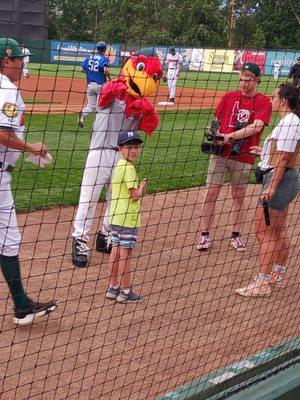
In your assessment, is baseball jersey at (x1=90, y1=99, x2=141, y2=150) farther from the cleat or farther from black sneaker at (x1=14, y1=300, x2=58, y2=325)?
black sneaker at (x1=14, y1=300, x2=58, y2=325)

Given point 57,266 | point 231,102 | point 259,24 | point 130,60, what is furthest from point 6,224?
point 259,24

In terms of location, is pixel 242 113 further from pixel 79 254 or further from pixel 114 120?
pixel 79 254

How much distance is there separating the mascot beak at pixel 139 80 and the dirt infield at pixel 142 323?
4.75 feet

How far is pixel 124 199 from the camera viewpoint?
4156mm

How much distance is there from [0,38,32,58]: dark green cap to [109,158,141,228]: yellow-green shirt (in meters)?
1.07

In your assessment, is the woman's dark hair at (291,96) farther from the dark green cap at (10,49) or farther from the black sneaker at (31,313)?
the black sneaker at (31,313)

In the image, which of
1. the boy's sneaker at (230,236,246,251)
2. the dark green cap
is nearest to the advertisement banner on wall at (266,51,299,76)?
the boy's sneaker at (230,236,246,251)

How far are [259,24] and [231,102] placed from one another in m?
0.80

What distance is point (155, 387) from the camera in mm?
3246

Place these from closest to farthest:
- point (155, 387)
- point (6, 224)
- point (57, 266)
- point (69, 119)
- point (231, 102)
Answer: point (155, 387) → point (6, 224) → point (57, 266) → point (231, 102) → point (69, 119)

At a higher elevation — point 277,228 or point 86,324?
point 277,228

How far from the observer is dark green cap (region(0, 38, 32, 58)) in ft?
11.3

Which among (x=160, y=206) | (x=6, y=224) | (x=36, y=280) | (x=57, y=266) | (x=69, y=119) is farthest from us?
(x=69, y=119)

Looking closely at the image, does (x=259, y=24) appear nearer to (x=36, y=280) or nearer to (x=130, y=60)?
(x=130, y=60)
